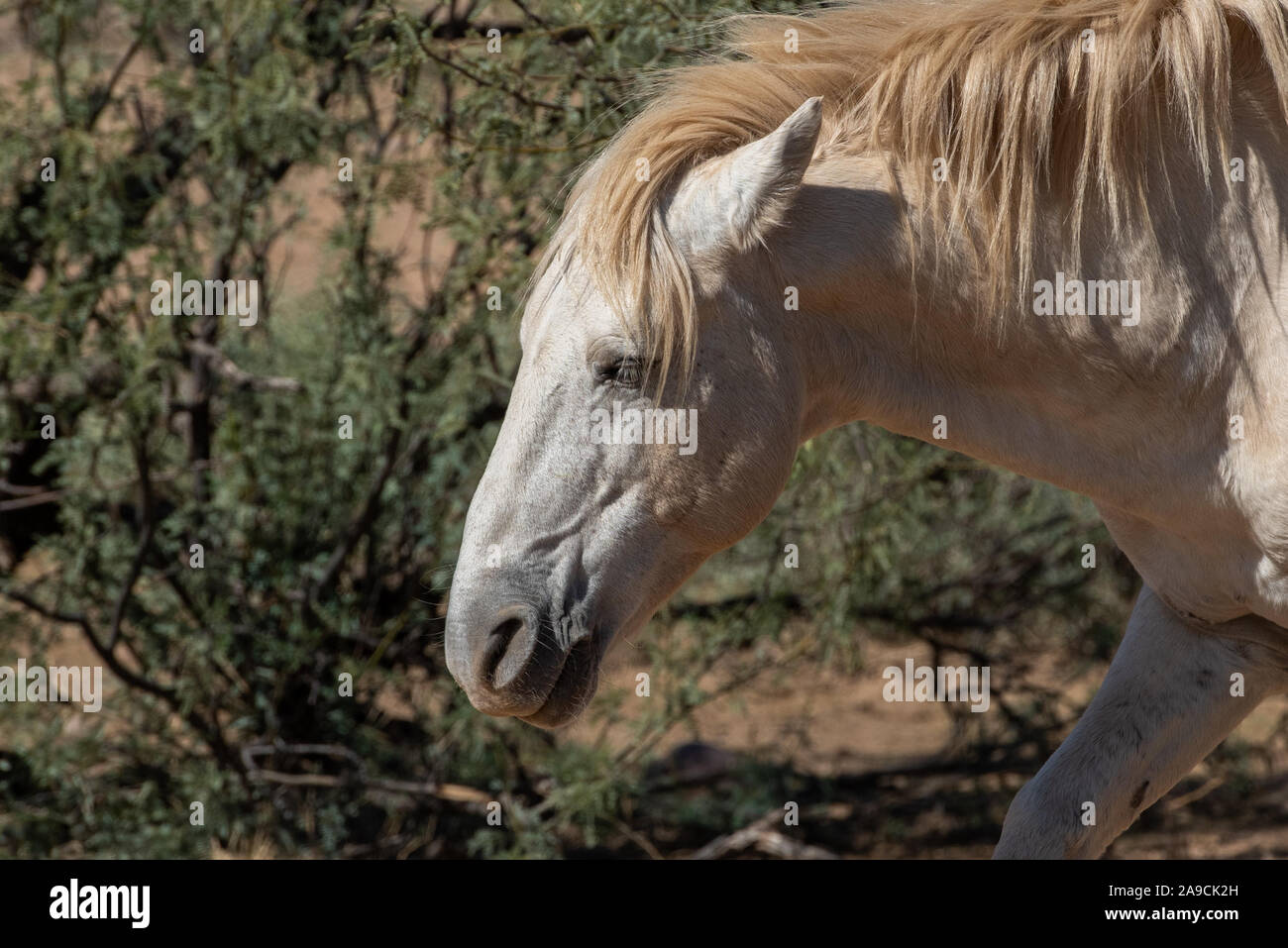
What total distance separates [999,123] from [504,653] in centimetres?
117

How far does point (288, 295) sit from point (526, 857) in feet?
12.3

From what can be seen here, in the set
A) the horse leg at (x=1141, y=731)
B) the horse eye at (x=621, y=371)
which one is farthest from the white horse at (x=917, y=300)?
the horse leg at (x=1141, y=731)

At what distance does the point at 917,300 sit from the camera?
6.84ft

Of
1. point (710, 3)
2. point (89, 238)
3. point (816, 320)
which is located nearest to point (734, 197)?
point (816, 320)

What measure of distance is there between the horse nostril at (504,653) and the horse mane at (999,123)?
48 centimetres

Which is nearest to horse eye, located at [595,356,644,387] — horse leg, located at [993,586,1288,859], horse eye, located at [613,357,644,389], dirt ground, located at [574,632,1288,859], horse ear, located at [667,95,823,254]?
horse eye, located at [613,357,644,389]

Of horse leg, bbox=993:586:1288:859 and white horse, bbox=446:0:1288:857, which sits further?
horse leg, bbox=993:586:1288:859

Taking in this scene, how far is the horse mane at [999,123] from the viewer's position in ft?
6.60

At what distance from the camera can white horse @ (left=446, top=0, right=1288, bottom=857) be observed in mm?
2021

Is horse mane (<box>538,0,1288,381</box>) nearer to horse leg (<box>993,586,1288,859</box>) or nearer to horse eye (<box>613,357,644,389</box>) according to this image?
horse eye (<box>613,357,644,389</box>)

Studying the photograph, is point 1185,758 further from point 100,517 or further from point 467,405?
point 100,517

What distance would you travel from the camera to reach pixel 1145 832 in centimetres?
532

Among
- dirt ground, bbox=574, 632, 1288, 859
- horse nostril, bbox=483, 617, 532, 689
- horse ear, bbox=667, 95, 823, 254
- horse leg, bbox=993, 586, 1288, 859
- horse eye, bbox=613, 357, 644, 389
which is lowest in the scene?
dirt ground, bbox=574, 632, 1288, 859

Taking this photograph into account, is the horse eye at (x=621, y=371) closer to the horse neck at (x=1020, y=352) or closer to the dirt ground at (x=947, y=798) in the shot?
the horse neck at (x=1020, y=352)
